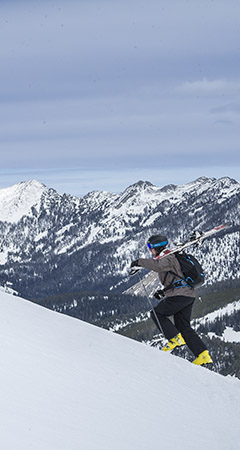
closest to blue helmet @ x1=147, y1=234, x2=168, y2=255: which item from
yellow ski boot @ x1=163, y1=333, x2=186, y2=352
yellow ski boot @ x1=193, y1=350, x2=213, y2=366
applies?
yellow ski boot @ x1=163, y1=333, x2=186, y2=352

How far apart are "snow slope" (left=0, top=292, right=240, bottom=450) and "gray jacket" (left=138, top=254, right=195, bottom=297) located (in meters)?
1.34

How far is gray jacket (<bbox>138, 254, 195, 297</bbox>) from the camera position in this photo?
9.53 metres

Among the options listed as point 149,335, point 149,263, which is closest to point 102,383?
point 149,263

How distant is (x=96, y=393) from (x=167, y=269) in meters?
3.65

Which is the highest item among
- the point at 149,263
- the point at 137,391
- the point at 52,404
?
the point at 149,263

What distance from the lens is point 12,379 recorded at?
19.3ft

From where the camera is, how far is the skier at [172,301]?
966 centimetres

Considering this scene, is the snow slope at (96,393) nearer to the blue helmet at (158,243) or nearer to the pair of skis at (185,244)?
the pair of skis at (185,244)

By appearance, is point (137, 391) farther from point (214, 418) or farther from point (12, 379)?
point (12, 379)

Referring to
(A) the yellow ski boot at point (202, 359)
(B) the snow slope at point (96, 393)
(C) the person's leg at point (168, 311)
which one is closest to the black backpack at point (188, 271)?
(C) the person's leg at point (168, 311)

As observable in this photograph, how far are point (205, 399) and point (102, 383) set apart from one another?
220 cm

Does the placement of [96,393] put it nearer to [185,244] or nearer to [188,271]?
[188,271]

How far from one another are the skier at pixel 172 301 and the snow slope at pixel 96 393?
0.80 meters

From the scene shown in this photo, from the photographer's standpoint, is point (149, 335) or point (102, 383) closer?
point (102, 383)
